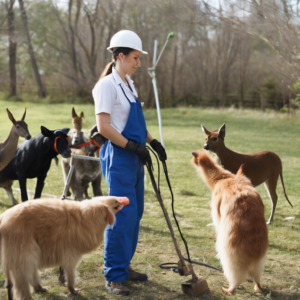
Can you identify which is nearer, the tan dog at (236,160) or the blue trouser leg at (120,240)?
the blue trouser leg at (120,240)

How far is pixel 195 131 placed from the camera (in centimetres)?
1847

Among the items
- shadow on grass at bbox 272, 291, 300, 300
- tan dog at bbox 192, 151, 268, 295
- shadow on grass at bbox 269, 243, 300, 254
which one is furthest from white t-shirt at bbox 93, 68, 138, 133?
shadow on grass at bbox 269, 243, 300, 254

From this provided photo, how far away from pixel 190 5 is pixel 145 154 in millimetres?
3922

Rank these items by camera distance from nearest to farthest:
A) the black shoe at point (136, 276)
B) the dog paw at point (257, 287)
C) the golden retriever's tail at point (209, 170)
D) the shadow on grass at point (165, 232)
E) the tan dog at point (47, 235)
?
the tan dog at point (47, 235)
the dog paw at point (257, 287)
the black shoe at point (136, 276)
the golden retriever's tail at point (209, 170)
the shadow on grass at point (165, 232)

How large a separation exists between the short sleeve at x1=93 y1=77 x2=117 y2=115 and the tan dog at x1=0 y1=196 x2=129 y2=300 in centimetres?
75

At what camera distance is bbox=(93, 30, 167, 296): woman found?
9.99ft

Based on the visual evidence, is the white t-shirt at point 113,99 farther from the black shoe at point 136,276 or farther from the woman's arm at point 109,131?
the black shoe at point 136,276

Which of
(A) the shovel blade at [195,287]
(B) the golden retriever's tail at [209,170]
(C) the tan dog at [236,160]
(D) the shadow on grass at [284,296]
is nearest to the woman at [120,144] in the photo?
(A) the shovel blade at [195,287]

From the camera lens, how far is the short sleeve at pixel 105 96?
9.92 ft

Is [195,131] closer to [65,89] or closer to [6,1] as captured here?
[6,1]

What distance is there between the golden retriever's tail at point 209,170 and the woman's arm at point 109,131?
0.94 m

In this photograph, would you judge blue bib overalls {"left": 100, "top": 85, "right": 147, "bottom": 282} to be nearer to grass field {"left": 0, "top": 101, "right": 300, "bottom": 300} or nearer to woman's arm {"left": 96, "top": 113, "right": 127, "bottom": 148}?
woman's arm {"left": 96, "top": 113, "right": 127, "bottom": 148}

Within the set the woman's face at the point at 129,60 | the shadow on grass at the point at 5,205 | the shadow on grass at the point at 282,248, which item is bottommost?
the shadow on grass at the point at 282,248

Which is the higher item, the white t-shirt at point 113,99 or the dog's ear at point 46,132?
the white t-shirt at point 113,99
